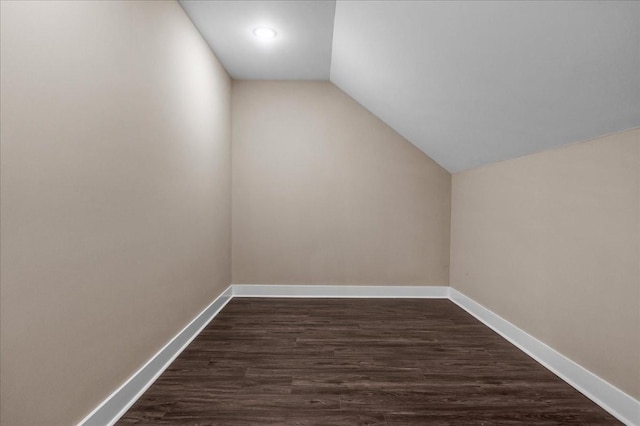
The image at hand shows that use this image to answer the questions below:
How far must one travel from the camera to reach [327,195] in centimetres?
427

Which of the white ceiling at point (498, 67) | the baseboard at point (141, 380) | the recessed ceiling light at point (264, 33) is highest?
the recessed ceiling light at point (264, 33)

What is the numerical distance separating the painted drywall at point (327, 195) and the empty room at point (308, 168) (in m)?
0.05

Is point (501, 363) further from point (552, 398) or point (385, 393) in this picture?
point (385, 393)

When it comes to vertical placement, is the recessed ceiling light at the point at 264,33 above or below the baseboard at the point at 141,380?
above

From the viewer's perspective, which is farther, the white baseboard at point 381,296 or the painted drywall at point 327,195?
the painted drywall at point 327,195

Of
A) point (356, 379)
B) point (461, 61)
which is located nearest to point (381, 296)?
point (356, 379)

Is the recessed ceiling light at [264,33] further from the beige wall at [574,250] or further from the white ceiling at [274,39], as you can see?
the beige wall at [574,250]

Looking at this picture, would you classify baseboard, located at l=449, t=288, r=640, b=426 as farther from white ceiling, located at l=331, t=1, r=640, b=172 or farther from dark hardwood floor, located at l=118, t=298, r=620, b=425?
white ceiling, located at l=331, t=1, r=640, b=172

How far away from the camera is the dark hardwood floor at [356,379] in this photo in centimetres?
187

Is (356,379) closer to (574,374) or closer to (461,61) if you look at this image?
(574,374)

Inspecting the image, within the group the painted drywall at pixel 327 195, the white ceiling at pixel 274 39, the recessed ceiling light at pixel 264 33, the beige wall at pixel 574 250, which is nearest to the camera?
the beige wall at pixel 574 250

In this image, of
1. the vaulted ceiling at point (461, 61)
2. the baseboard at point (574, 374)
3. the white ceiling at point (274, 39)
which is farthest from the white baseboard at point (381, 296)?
the white ceiling at point (274, 39)

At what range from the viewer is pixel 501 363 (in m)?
2.49

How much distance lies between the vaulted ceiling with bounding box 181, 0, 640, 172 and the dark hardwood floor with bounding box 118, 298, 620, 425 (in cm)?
159
